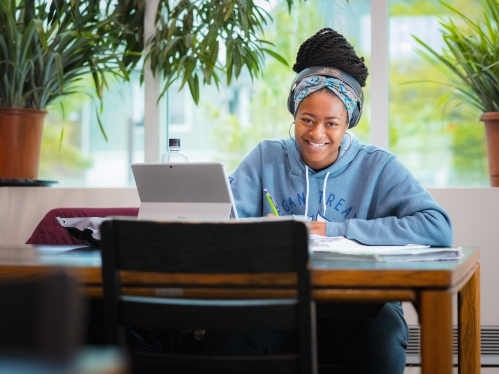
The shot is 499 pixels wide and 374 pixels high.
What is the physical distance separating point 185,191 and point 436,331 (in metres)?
0.73

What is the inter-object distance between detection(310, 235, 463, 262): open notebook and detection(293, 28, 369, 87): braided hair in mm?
636

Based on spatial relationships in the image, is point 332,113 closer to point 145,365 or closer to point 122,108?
point 145,365

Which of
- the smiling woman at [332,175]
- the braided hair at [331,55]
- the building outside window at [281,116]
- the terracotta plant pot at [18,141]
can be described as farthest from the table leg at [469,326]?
the terracotta plant pot at [18,141]

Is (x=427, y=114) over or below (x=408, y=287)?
over

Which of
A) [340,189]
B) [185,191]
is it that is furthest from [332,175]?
[185,191]

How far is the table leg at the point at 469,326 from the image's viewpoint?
1604mm

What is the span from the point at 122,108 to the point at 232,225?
2221mm

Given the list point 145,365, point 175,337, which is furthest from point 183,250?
Result: point 175,337

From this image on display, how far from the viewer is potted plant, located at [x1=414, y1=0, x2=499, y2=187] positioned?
2.56m

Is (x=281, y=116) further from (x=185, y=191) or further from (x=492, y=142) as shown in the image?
(x=185, y=191)

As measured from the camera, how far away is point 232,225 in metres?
1.00

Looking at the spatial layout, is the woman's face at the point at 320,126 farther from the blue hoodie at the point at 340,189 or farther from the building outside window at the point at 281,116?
the building outside window at the point at 281,116

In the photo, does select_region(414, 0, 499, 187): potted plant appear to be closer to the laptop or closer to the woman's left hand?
the woman's left hand

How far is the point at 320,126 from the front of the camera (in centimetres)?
195
